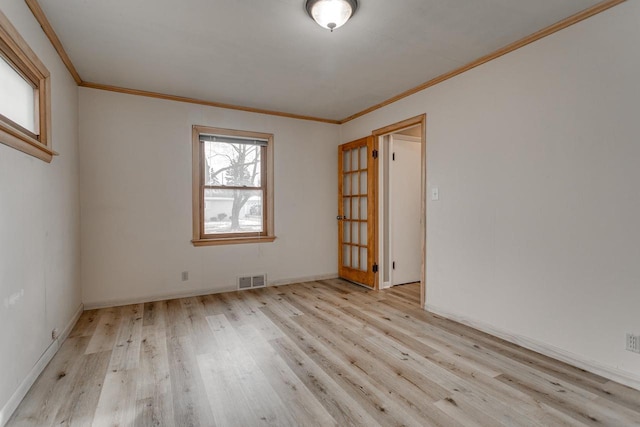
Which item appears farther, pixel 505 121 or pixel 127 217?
pixel 127 217

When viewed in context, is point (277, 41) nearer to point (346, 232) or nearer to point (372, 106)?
point (372, 106)

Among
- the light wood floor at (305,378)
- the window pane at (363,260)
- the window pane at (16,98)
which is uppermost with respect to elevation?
the window pane at (16,98)

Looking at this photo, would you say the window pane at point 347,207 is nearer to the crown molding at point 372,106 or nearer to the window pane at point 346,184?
the window pane at point 346,184

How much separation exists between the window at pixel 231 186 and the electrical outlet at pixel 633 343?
3685 mm

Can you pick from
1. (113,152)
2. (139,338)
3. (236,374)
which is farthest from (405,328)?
(113,152)

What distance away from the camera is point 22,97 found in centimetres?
215

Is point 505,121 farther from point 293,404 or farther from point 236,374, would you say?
point 236,374

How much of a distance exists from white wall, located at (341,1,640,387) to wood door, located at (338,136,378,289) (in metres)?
1.15

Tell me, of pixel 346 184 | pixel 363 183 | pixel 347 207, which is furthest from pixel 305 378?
pixel 346 184

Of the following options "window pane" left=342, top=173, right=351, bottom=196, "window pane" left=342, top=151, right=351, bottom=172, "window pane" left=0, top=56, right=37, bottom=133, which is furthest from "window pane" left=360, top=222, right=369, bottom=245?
"window pane" left=0, top=56, right=37, bottom=133

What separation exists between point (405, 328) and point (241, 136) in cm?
312

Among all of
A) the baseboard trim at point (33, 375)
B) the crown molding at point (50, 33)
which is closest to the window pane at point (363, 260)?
the baseboard trim at point (33, 375)

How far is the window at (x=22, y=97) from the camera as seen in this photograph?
183 centimetres

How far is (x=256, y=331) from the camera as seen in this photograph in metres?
3.00
